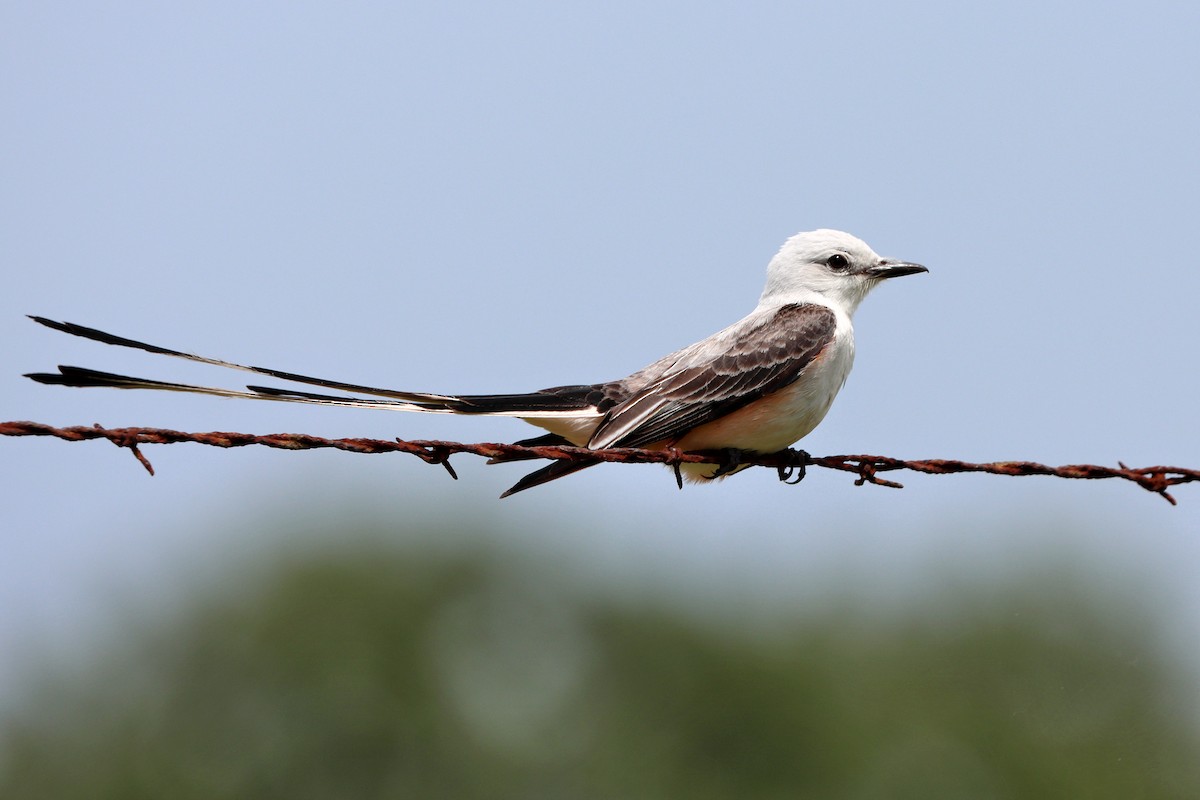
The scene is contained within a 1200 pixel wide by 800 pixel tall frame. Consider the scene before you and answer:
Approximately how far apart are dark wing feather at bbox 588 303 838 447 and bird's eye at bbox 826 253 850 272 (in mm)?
639

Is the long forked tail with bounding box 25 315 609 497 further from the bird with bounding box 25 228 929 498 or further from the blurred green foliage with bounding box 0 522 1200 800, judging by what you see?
the blurred green foliage with bounding box 0 522 1200 800

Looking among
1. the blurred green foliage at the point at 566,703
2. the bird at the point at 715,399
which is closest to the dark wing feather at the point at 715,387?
the bird at the point at 715,399

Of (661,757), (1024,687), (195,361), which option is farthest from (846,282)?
(661,757)

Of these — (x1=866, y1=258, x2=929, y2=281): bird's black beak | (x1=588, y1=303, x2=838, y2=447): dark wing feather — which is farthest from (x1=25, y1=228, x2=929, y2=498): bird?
(x1=866, y1=258, x2=929, y2=281): bird's black beak

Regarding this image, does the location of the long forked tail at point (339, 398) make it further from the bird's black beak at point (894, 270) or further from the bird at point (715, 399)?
the bird's black beak at point (894, 270)

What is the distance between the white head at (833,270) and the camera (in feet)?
20.1

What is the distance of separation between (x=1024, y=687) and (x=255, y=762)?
36.3 ft

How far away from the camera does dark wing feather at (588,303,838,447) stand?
5344 mm

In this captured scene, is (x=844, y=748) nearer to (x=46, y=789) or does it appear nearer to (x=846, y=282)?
(x=46, y=789)

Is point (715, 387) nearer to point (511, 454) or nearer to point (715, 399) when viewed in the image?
point (715, 399)

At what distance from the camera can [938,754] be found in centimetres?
2270

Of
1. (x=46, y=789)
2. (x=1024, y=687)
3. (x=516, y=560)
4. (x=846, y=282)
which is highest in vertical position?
(x=846, y=282)

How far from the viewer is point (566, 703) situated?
79.3ft

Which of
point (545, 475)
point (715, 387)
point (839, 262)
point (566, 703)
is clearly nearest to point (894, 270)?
point (839, 262)
